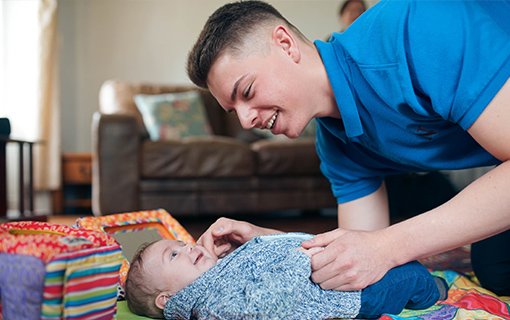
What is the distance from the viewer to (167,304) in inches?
41.1

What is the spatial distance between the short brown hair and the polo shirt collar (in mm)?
102

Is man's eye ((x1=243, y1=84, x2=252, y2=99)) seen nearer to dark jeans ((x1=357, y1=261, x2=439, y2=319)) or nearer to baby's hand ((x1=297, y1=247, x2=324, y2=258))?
baby's hand ((x1=297, y1=247, x2=324, y2=258))

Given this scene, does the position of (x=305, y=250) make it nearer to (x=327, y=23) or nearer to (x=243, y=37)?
(x=243, y=37)

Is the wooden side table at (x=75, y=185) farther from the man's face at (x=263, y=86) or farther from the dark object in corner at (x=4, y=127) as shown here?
the man's face at (x=263, y=86)

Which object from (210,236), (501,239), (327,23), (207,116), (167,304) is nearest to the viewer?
(167,304)

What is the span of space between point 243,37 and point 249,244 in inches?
16.8

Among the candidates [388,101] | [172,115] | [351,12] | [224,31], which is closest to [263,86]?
[224,31]

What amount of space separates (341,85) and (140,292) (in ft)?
1.91

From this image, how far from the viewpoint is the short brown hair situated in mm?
1140

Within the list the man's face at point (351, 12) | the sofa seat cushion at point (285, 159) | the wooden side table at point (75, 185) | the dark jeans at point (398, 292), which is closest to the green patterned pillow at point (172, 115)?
the sofa seat cushion at point (285, 159)

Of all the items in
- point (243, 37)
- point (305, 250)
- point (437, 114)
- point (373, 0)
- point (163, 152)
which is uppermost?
point (373, 0)

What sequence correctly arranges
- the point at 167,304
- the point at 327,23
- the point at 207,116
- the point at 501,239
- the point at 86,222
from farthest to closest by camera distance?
the point at 327,23
the point at 207,116
the point at 501,239
the point at 86,222
the point at 167,304

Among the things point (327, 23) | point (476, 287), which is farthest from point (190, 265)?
point (327, 23)

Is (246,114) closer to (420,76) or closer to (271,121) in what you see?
(271,121)
